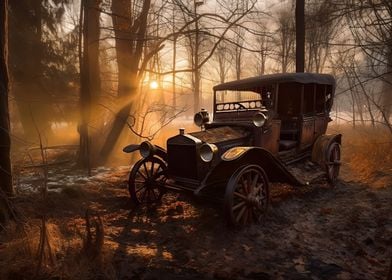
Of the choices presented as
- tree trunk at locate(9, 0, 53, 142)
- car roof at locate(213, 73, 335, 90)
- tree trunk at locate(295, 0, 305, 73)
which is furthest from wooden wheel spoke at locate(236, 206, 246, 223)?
tree trunk at locate(9, 0, 53, 142)

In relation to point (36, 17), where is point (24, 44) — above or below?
below

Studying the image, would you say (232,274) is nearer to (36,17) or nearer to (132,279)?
(132,279)

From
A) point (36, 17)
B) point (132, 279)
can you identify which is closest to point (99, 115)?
point (36, 17)

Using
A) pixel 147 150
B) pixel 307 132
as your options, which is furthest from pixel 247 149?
pixel 307 132

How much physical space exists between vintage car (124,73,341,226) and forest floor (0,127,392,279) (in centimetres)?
46

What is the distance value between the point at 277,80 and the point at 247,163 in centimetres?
195

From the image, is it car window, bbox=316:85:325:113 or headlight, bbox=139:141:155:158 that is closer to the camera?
headlight, bbox=139:141:155:158

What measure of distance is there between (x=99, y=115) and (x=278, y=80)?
27.6 feet

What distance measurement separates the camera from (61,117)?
53.3 feet

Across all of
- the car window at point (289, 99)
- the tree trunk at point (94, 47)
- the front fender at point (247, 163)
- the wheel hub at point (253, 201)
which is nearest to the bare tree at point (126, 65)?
the tree trunk at point (94, 47)

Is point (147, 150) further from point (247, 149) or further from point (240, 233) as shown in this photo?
point (240, 233)

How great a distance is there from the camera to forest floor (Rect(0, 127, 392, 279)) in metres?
3.47

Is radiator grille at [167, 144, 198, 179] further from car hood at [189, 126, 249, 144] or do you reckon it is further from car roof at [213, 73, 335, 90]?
car roof at [213, 73, 335, 90]

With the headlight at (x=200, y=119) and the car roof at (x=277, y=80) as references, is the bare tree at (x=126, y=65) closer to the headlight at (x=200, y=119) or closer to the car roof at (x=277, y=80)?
the headlight at (x=200, y=119)
